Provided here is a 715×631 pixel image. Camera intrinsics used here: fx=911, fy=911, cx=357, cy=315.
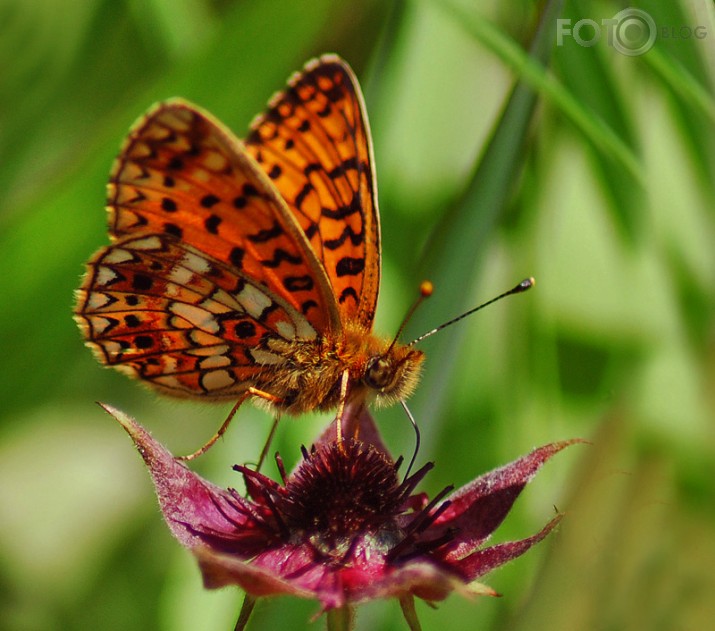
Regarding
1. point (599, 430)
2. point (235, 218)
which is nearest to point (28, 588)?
point (235, 218)

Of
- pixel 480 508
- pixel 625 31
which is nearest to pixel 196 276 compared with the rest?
pixel 480 508

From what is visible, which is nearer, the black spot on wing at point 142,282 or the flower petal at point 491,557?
the flower petal at point 491,557

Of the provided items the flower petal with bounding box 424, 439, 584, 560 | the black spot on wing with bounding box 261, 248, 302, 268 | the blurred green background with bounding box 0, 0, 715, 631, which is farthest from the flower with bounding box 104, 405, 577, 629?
the black spot on wing with bounding box 261, 248, 302, 268

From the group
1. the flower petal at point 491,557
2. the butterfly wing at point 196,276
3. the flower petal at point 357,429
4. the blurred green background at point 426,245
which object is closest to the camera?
the flower petal at point 491,557

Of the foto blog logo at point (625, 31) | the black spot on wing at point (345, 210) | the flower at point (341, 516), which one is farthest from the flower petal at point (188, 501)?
the foto blog logo at point (625, 31)

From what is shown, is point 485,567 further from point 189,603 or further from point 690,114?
point 690,114

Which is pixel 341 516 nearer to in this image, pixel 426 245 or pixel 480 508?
pixel 480 508

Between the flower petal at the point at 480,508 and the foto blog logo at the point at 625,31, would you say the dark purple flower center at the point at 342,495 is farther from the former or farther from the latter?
the foto blog logo at the point at 625,31

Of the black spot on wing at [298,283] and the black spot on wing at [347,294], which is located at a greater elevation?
the black spot on wing at [298,283]
